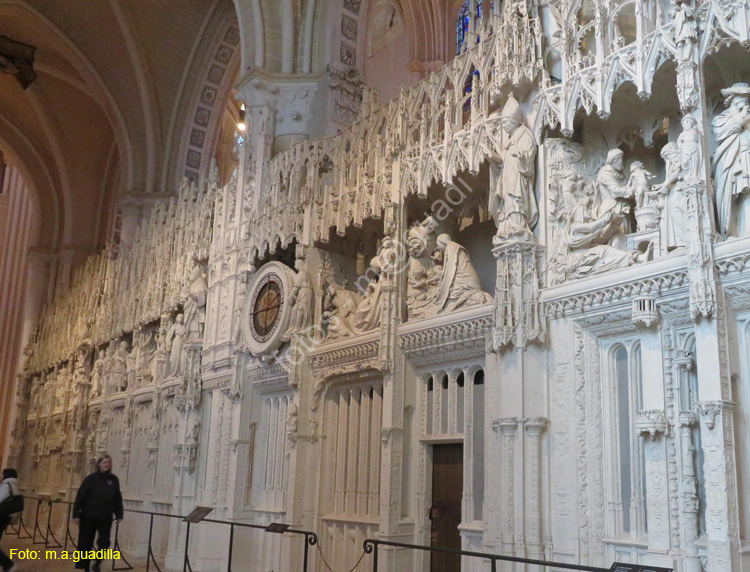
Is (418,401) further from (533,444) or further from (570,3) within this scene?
(570,3)

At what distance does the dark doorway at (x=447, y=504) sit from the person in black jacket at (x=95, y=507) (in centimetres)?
395

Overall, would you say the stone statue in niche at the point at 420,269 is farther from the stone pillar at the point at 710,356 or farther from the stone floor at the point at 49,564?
the stone floor at the point at 49,564

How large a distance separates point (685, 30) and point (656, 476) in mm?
4202

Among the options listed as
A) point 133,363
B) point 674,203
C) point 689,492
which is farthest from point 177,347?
point 689,492

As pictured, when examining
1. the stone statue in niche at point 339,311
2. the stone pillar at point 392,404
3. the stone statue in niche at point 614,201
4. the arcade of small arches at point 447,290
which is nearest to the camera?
the arcade of small arches at point 447,290

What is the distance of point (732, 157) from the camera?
286 inches

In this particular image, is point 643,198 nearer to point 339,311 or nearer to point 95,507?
point 339,311

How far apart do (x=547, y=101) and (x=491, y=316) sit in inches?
99.6

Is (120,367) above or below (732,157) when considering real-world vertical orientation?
below

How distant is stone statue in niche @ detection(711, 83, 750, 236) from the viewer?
7176mm

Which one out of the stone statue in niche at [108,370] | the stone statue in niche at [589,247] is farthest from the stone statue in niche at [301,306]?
the stone statue in niche at [108,370]

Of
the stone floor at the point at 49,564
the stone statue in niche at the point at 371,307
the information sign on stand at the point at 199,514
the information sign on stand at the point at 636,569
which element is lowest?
the stone floor at the point at 49,564

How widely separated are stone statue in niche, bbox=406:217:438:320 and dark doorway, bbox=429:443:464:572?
187 centimetres

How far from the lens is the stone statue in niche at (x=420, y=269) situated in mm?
10594
